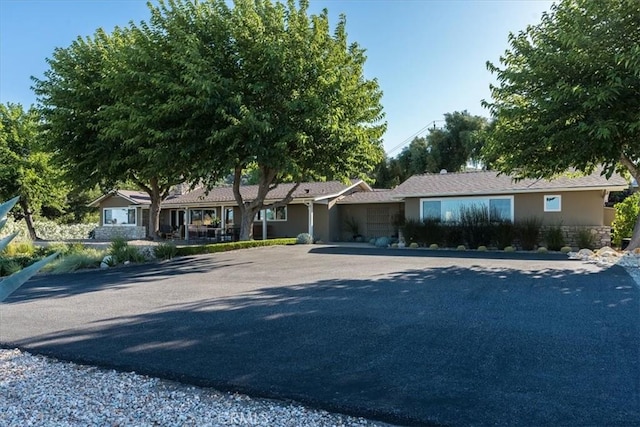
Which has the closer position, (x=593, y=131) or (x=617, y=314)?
(x=617, y=314)

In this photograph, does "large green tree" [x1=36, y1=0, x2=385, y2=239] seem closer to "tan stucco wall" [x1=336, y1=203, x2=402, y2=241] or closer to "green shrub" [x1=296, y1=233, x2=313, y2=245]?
"green shrub" [x1=296, y1=233, x2=313, y2=245]

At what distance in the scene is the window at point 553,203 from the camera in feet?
59.5

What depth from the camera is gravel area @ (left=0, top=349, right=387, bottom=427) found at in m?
3.26

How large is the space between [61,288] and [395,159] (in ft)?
106

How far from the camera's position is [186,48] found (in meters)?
13.3

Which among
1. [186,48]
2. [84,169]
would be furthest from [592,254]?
Result: [84,169]

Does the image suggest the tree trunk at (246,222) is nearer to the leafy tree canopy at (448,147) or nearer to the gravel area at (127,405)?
the gravel area at (127,405)

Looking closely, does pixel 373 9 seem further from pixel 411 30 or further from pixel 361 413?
pixel 361 413

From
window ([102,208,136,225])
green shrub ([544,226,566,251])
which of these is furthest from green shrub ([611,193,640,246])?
window ([102,208,136,225])

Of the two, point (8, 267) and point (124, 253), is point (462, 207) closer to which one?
point (124, 253)

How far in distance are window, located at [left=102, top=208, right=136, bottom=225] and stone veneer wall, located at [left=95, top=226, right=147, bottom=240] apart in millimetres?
718

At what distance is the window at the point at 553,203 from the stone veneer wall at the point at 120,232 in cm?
2591

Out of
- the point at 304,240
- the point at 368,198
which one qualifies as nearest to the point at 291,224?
the point at 304,240

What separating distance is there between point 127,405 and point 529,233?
17.1 metres
